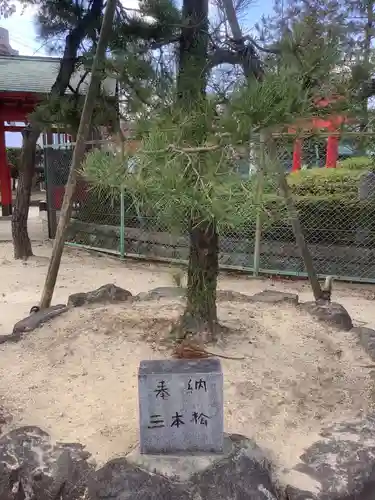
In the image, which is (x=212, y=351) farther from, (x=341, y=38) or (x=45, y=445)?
(x=341, y=38)

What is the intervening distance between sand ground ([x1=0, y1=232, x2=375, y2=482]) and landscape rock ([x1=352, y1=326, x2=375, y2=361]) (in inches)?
1.5

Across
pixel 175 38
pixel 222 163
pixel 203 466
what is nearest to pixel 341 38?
pixel 222 163

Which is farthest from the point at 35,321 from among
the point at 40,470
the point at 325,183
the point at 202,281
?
the point at 325,183

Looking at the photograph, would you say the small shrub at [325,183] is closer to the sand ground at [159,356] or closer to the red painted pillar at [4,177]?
the sand ground at [159,356]

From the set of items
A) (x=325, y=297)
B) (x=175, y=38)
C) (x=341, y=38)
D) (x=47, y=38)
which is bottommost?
(x=325, y=297)

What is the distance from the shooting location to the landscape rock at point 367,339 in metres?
2.58

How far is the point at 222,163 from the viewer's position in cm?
151

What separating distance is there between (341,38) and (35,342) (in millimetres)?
2004

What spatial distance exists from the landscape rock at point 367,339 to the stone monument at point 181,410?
1253 millimetres

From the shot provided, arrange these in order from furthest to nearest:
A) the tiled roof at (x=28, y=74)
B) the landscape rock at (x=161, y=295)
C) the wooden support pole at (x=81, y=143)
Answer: the tiled roof at (x=28, y=74)
the landscape rock at (x=161, y=295)
the wooden support pole at (x=81, y=143)

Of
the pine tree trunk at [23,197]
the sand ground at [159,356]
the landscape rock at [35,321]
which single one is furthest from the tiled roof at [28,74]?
the sand ground at [159,356]

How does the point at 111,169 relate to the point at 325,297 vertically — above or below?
above

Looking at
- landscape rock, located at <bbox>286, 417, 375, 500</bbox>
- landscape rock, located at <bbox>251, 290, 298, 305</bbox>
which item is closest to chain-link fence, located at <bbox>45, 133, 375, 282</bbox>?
landscape rock, located at <bbox>251, 290, 298, 305</bbox>

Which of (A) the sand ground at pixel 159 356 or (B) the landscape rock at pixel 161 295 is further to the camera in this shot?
(B) the landscape rock at pixel 161 295
